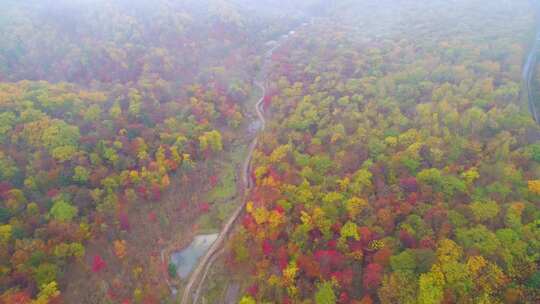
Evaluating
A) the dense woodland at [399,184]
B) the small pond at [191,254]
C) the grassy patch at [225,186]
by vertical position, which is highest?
the dense woodland at [399,184]

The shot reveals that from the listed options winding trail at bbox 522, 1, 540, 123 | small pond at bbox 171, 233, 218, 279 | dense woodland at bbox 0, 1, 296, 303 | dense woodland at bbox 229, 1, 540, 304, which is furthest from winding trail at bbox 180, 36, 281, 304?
winding trail at bbox 522, 1, 540, 123

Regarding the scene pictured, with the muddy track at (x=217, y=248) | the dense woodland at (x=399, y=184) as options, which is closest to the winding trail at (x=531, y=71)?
the dense woodland at (x=399, y=184)

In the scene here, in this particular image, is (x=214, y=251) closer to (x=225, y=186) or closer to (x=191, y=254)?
(x=191, y=254)

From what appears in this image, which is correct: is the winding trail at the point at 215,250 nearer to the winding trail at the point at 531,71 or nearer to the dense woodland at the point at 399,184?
the dense woodland at the point at 399,184

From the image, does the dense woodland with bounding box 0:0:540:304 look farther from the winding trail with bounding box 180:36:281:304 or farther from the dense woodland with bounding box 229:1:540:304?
the winding trail with bounding box 180:36:281:304

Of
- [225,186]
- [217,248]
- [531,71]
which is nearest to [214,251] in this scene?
[217,248]
